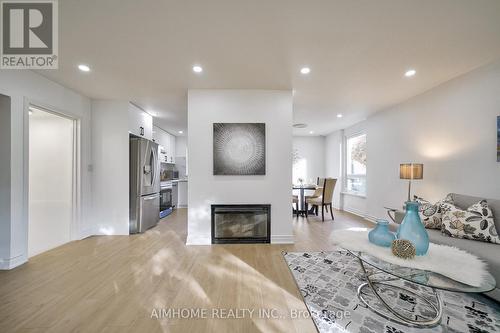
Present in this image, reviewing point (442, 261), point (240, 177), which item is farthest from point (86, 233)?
point (442, 261)

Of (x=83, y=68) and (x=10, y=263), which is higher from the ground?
(x=83, y=68)

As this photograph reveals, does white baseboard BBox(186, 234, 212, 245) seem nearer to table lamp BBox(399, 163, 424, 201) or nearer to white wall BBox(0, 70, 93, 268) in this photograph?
white wall BBox(0, 70, 93, 268)

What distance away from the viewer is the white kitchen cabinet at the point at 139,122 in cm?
407

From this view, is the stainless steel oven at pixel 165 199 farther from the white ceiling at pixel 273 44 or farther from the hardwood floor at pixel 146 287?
the white ceiling at pixel 273 44

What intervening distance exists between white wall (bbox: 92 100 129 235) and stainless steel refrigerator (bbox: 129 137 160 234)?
0.33ft

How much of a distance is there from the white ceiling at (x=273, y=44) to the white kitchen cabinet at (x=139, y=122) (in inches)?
24.9

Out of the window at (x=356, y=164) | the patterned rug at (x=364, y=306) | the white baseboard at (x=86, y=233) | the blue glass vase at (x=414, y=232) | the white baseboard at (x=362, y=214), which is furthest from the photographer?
the window at (x=356, y=164)

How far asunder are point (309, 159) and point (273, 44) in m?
5.78

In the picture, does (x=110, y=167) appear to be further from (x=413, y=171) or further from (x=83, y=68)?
(x=413, y=171)

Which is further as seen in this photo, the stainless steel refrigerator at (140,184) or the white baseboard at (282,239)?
the stainless steel refrigerator at (140,184)

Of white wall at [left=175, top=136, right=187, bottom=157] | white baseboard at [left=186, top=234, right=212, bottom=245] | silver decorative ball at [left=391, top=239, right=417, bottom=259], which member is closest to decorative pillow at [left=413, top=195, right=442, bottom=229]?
silver decorative ball at [left=391, top=239, right=417, bottom=259]

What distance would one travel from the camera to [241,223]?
137 inches

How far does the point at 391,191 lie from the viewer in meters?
4.35

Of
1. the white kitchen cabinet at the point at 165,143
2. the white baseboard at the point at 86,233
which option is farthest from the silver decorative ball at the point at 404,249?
the white kitchen cabinet at the point at 165,143
